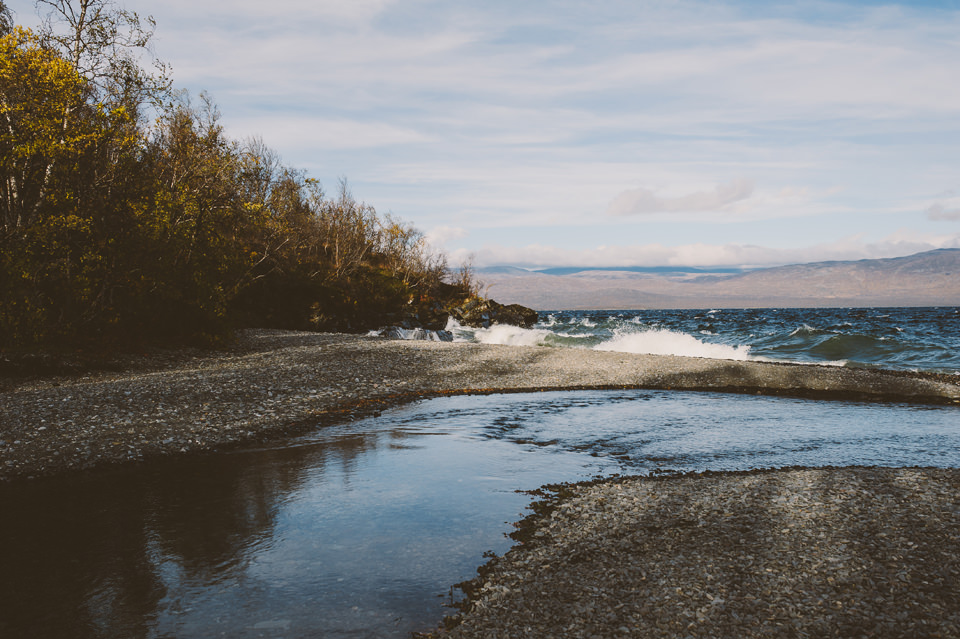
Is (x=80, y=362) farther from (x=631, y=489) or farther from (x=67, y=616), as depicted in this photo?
(x=631, y=489)

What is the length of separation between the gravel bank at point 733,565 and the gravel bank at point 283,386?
9062mm

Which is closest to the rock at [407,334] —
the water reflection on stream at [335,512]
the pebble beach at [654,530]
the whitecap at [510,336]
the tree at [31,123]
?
the whitecap at [510,336]

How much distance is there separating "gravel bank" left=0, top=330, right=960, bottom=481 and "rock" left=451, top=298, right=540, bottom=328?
118 ft

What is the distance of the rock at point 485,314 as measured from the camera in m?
70.9

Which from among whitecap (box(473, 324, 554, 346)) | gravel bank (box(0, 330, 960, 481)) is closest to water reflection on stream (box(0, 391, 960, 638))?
gravel bank (box(0, 330, 960, 481))

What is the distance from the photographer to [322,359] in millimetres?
25844

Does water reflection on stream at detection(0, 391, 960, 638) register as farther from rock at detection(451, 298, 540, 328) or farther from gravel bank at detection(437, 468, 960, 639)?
rock at detection(451, 298, 540, 328)

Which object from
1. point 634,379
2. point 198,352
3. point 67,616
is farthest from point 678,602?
point 198,352

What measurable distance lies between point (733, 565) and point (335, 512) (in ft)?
18.6

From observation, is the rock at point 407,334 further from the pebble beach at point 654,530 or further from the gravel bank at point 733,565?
the gravel bank at point 733,565

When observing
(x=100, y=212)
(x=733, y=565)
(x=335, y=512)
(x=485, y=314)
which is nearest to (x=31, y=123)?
(x=100, y=212)

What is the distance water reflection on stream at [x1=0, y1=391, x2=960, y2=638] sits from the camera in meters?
6.05

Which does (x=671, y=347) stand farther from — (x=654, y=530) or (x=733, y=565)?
(x=733, y=565)

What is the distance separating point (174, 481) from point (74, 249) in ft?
54.5
